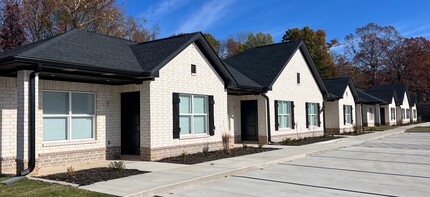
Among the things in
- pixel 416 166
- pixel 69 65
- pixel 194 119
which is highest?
pixel 69 65

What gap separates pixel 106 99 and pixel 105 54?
157 centimetres

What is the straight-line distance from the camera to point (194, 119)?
14523 mm

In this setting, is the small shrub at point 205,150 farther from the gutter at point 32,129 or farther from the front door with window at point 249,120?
the gutter at point 32,129

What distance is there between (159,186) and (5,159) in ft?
16.3

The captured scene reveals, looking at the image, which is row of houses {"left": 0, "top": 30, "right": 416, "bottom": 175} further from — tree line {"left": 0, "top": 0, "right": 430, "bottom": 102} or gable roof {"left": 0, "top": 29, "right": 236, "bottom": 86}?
tree line {"left": 0, "top": 0, "right": 430, "bottom": 102}

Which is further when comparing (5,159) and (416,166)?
(416,166)

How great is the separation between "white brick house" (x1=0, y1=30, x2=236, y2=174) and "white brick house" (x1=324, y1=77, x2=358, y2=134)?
13923mm

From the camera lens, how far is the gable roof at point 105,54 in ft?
32.2

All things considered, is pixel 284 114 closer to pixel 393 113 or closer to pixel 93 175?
pixel 93 175

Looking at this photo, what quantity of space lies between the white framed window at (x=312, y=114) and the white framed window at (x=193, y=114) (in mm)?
10191

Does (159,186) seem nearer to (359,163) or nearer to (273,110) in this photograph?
(359,163)

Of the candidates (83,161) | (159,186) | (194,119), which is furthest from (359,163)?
(83,161)

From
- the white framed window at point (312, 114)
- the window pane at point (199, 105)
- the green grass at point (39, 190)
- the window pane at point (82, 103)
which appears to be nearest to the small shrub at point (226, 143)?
the window pane at point (199, 105)

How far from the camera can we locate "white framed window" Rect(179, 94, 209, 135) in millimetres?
13981
